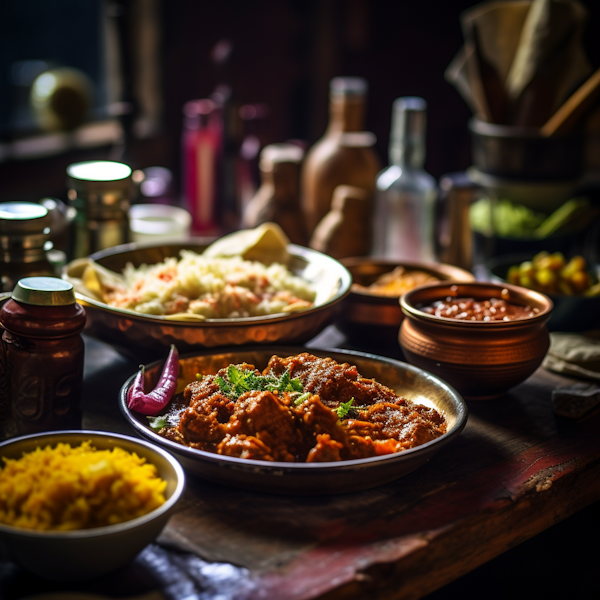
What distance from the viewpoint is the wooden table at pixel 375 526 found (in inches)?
44.1

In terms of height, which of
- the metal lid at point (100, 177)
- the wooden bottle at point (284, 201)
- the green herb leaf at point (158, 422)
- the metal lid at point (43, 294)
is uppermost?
the metal lid at point (100, 177)

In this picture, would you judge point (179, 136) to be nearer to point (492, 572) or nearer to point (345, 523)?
point (492, 572)

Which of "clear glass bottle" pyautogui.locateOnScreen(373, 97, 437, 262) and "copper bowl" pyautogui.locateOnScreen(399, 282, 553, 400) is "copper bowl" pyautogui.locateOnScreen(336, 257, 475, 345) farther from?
"clear glass bottle" pyautogui.locateOnScreen(373, 97, 437, 262)

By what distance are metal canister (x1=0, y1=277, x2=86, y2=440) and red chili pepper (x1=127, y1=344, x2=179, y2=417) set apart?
12 centimetres

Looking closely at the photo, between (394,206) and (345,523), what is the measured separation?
5.82 feet

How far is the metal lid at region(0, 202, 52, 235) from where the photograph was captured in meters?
1.76

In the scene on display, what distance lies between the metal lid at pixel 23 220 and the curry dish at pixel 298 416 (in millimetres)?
597

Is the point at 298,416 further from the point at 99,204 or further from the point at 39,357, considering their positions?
the point at 99,204

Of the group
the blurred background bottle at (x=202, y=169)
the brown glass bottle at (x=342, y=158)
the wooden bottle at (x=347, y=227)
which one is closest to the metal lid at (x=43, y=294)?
the wooden bottle at (x=347, y=227)

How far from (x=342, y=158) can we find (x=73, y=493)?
2.33 meters

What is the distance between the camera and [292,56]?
5.72 metres

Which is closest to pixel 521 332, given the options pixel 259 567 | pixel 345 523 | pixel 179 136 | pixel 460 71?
pixel 345 523

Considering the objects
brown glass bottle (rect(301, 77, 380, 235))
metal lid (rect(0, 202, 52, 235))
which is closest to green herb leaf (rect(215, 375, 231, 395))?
metal lid (rect(0, 202, 52, 235))

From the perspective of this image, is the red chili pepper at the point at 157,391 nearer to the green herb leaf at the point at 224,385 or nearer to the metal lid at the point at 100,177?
the green herb leaf at the point at 224,385
